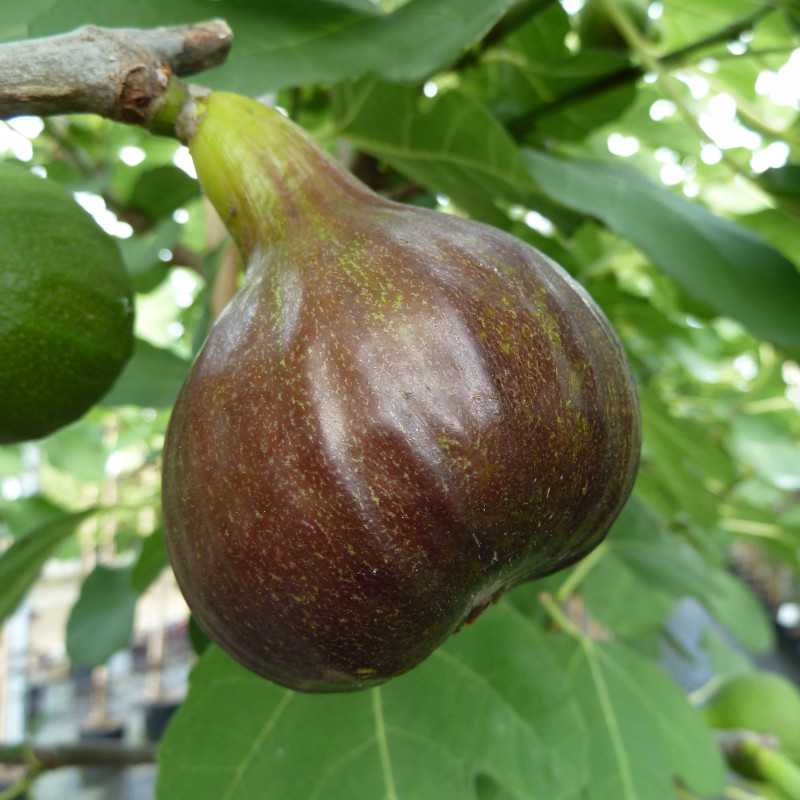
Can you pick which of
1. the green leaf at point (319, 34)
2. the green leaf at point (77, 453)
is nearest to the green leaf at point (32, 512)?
the green leaf at point (77, 453)

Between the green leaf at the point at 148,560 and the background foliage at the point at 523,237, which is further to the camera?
the green leaf at the point at 148,560

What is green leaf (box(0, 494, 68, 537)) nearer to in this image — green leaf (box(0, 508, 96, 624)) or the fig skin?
green leaf (box(0, 508, 96, 624))

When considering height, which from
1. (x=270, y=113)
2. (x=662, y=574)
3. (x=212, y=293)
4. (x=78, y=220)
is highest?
(x=270, y=113)

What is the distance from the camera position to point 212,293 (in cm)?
105

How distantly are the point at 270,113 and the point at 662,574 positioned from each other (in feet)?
3.22

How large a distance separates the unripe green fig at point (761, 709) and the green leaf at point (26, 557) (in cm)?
137

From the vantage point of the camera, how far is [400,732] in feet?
3.03

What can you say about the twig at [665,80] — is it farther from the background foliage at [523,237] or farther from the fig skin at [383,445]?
the fig skin at [383,445]

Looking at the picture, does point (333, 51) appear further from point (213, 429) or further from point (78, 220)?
point (213, 429)

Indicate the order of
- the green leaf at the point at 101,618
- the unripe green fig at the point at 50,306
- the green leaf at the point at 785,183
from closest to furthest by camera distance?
the unripe green fig at the point at 50,306 < the green leaf at the point at 785,183 < the green leaf at the point at 101,618

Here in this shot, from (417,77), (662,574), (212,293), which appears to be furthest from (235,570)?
(662,574)

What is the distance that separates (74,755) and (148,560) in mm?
342

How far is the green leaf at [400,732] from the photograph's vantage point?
2.83 feet

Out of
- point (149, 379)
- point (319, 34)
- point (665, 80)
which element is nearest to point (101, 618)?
point (149, 379)
